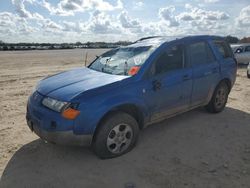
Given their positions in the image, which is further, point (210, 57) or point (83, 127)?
point (210, 57)

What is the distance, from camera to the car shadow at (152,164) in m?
3.31

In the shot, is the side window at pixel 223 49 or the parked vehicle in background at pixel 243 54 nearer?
the side window at pixel 223 49

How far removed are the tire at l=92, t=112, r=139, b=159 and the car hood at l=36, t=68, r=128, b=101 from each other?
1.74 feet

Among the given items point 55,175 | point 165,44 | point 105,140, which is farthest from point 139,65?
point 55,175

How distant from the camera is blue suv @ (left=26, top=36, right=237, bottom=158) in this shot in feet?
11.4

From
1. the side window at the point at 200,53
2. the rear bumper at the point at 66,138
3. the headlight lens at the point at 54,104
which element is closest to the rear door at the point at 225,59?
the side window at the point at 200,53

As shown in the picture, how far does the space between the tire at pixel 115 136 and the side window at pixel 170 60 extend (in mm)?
996

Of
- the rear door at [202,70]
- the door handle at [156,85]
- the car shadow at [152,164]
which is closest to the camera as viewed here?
the car shadow at [152,164]

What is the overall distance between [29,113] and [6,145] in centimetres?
90

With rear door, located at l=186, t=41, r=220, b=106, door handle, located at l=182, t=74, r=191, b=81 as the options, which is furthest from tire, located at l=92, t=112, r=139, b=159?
rear door, located at l=186, t=41, r=220, b=106

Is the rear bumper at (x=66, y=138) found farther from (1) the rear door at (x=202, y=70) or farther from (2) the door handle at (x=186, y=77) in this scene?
(1) the rear door at (x=202, y=70)

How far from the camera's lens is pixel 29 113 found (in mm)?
3951

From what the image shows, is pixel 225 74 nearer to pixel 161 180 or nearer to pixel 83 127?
pixel 161 180

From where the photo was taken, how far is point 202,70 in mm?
A: 5070
